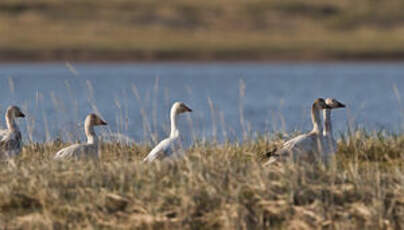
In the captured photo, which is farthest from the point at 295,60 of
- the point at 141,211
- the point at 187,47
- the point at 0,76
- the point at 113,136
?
the point at 141,211

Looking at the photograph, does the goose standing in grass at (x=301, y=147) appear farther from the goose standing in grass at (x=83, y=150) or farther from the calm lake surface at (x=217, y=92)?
the calm lake surface at (x=217, y=92)

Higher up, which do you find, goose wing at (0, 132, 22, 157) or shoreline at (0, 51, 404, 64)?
shoreline at (0, 51, 404, 64)

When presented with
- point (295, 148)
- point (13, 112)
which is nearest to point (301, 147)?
point (295, 148)

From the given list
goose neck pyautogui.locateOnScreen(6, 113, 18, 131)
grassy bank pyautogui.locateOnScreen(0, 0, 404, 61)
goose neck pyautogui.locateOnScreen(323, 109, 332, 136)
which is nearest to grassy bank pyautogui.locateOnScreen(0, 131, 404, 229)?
goose neck pyautogui.locateOnScreen(323, 109, 332, 136)

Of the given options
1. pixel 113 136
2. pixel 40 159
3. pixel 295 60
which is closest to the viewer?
pixel 40 159

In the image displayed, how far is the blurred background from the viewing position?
2189 cm

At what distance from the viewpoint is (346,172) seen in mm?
7469

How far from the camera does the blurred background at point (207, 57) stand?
71.8 ft

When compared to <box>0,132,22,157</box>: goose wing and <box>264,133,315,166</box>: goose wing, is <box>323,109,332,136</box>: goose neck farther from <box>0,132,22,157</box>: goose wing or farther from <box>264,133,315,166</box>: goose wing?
<box>0,132,22,157</box>: goose wing

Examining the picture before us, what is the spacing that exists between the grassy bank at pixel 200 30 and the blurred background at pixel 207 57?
6 centimetres

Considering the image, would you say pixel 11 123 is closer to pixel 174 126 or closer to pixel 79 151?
pixel 79 151

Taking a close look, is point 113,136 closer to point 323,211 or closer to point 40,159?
point 40,159

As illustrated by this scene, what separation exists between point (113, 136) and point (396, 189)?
3.68m

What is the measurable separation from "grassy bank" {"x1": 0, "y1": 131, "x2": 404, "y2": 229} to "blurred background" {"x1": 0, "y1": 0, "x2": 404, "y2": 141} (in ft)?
8.80
